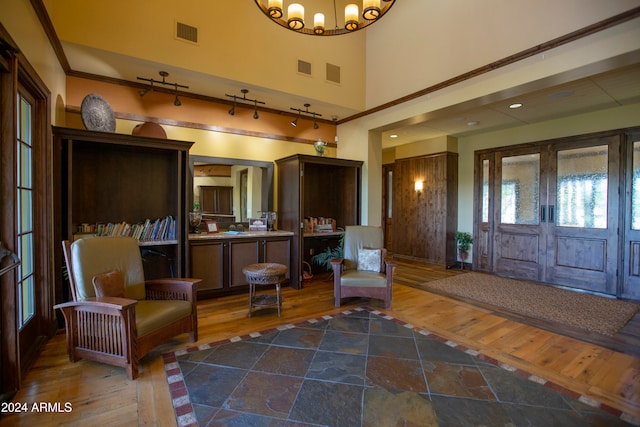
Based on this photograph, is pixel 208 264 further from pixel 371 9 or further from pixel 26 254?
pixel 371 9

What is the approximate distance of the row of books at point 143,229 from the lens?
3.66 metres

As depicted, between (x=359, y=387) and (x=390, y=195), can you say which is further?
(x=390, y=195)

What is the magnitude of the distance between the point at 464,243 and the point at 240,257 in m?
4.78

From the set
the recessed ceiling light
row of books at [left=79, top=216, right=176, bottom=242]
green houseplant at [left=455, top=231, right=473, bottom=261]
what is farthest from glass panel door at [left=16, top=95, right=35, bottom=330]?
green houseplant at [left=455, top=231, right=473, bottom=261]

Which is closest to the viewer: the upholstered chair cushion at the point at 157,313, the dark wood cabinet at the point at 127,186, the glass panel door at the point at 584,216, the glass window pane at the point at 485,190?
the upholstered chair cushion at the point at 157,313

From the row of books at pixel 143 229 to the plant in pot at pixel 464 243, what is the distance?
565 centimetres

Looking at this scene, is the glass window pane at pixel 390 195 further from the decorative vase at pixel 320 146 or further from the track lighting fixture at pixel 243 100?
the track lighting fixture at pixel 243 100

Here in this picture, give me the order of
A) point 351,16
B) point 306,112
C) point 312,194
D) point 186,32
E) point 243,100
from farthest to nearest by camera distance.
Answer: point 312,194 → point 306,112 → point 243,100 → point 186,32 → point 351,16

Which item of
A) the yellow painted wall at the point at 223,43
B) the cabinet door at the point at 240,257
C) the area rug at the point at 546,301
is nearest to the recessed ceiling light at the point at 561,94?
the yellow painted wall at the point at 223,43

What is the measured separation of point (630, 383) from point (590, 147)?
4134 mm

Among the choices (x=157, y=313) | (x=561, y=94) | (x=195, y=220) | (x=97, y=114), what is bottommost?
(x=157, y=313)

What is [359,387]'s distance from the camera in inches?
87.5

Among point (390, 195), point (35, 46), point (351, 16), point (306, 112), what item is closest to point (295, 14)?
point (351, 16)

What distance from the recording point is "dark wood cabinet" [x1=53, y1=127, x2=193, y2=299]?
3.37m
